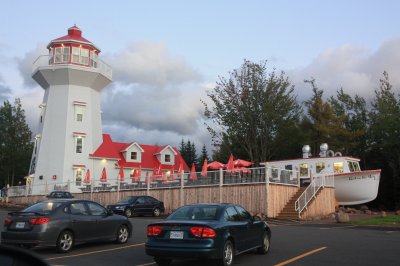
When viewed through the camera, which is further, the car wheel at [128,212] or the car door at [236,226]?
the car wheel at [128,212]

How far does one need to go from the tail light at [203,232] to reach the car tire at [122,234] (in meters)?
5.59

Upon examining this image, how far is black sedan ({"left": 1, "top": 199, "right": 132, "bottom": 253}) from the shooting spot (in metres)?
12.9

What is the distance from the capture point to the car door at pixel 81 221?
546 inches

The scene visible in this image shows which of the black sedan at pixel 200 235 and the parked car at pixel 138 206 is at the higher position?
the parked car at pixel 138 206

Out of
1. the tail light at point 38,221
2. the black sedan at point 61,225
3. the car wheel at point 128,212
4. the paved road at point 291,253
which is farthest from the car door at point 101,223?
the car wheel at point 128,212

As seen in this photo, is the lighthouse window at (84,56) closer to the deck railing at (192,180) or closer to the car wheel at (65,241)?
the deck railing at (192,180)

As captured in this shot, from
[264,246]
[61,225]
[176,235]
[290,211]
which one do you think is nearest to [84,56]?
[290,211]

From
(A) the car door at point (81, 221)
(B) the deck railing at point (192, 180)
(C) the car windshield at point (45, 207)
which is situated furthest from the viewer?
(B) the deck railing at point (192, 180)

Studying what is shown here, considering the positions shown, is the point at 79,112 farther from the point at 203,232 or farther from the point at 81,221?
the point at 203,232

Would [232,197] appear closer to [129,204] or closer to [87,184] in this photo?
[129,204]

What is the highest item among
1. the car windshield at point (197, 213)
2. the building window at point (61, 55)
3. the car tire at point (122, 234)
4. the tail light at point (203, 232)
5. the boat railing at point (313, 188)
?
the building window at point (61, 55)

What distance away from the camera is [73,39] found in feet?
163

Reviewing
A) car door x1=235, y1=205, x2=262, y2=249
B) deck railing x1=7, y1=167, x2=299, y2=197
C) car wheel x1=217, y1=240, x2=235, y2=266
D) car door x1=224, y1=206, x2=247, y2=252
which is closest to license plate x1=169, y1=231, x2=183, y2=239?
car wheel x1=217, y1=240, x2=235, y2=266

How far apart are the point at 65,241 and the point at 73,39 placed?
3941 cm
